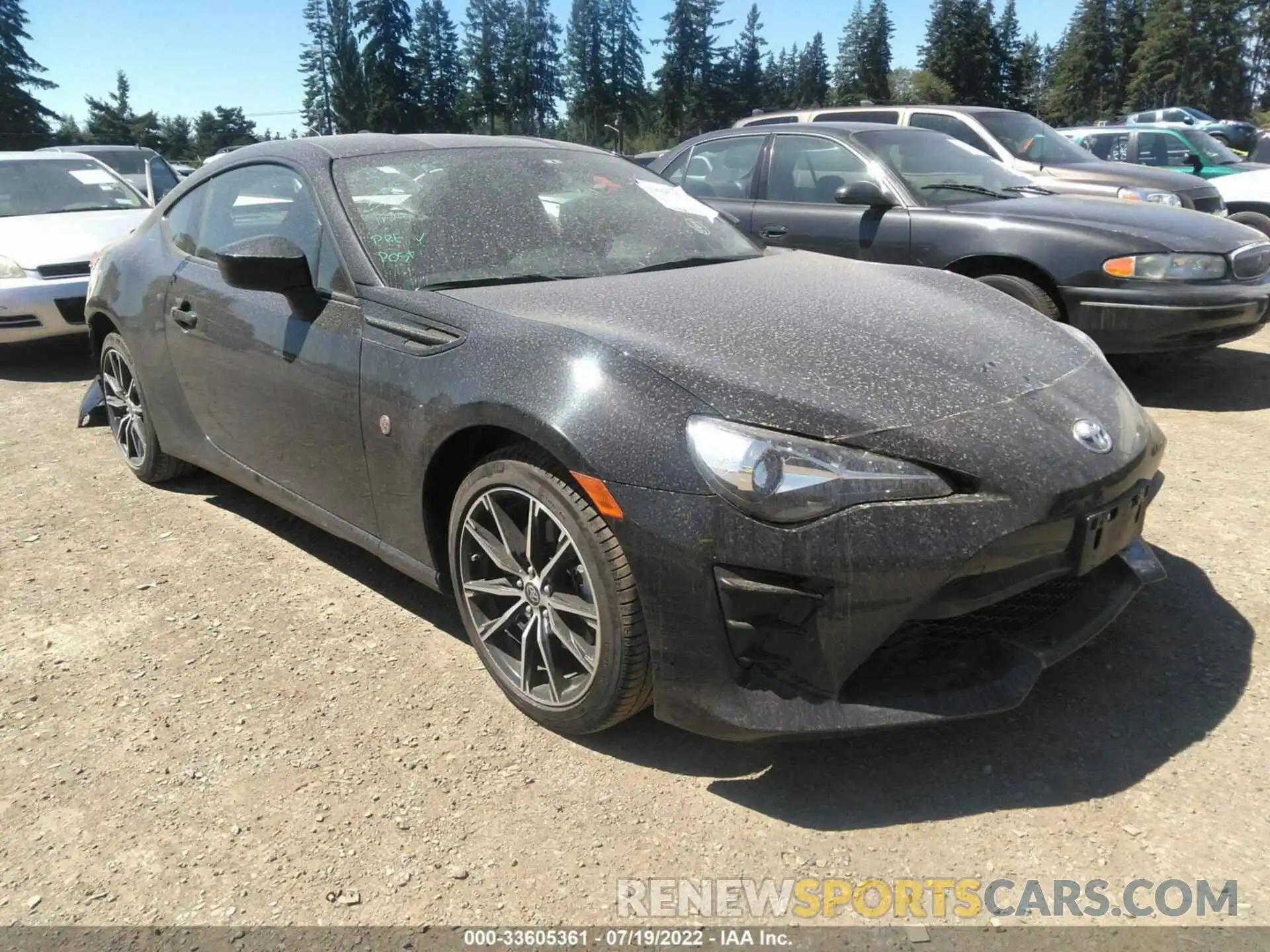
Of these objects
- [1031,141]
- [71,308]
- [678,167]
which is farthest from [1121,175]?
[71,308]

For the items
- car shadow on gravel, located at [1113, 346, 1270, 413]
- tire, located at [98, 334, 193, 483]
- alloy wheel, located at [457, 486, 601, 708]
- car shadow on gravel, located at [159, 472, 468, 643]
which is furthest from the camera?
car shadow on gravel, located at [1113, 346, 1270, 413]

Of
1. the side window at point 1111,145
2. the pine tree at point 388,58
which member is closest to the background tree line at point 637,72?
the pine tree at point 388,58

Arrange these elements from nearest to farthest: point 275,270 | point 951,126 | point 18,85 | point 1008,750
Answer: point 1008,750 → point 275,270 → point 951,126 → point 18,85

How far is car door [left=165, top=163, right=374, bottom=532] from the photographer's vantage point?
2.89 metres

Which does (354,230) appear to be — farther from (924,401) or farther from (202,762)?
(924,401)

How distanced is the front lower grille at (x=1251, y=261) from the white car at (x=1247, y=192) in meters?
5.28

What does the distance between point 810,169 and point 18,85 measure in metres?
64.2

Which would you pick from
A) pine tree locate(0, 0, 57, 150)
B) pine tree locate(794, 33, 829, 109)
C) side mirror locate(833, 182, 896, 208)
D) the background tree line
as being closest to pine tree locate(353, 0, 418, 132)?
the background tree line

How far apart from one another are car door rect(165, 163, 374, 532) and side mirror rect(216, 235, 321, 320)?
0.04 m

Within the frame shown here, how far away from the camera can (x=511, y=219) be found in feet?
10.2

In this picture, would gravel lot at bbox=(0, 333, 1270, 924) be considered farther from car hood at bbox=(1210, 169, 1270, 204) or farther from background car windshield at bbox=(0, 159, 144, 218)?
car hood at bbox=(1210, 169, 1270, 204)

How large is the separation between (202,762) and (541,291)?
5.09ft

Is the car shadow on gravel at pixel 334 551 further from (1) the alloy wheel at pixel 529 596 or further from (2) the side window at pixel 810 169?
(2) the side window at pixel 810 169

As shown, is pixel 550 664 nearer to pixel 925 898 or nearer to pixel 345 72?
pixel 925 898
